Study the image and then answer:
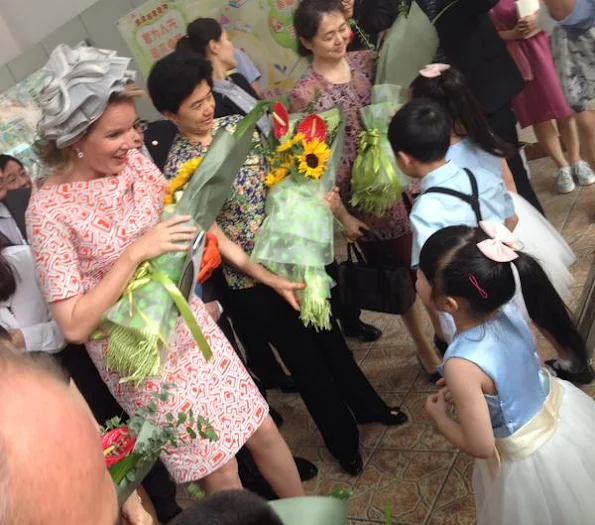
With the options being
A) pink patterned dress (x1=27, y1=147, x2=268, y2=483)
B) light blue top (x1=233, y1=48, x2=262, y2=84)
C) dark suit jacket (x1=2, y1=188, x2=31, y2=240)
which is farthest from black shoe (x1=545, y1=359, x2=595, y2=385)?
light blue top (x1=233, y1=48, x2=262, y2=84)

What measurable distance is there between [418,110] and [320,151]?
1.19 feet

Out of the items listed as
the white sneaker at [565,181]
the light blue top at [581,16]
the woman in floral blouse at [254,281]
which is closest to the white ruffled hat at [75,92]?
the woman in floral blouse at [254,281]

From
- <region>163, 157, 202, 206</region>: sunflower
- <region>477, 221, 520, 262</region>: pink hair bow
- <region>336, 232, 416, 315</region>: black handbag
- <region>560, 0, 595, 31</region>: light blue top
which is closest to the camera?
<region>477, 221, 520, 262</region>: pink hair bow

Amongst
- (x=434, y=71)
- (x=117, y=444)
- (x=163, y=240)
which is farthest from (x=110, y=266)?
(x=434, y=71)

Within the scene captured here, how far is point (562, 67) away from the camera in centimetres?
304

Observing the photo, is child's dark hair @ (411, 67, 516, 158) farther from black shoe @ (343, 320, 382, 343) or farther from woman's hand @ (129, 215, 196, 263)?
black shoe @ (343, 320, 382, 343)

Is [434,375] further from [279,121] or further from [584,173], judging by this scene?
[584,173]

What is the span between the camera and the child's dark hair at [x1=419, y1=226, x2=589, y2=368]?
61.1 inches

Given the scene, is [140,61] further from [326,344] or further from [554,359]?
[554,359]

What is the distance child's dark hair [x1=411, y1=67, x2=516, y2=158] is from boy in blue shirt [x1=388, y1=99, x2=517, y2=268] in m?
0.13

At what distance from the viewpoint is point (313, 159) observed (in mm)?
2025

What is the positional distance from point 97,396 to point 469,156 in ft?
5.12

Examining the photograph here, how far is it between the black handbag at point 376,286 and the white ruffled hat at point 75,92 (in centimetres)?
112

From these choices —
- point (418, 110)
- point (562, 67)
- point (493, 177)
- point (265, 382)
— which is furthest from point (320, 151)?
point (562, 67)
